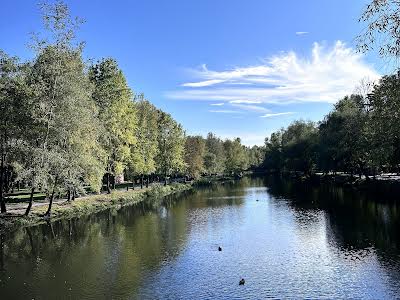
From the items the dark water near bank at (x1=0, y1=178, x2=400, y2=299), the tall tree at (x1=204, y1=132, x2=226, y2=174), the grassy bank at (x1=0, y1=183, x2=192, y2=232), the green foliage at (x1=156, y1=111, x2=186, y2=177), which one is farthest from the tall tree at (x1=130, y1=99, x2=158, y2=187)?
the tall tree at (x1=204, y1=132, x2=226, y2=174)

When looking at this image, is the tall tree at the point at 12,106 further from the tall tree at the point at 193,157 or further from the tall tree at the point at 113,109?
the tall tree at the point at 193,157

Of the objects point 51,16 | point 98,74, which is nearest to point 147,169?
point 98,74

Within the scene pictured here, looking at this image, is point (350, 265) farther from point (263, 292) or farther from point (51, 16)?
point (51, 16)

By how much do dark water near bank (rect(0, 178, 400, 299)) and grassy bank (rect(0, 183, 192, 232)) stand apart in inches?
97.0

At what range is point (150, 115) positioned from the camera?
3659 inches

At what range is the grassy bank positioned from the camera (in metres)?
44.6

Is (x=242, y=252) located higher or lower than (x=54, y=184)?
lower

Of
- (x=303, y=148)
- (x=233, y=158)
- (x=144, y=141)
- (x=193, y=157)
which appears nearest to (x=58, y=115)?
(x=144, y=141)

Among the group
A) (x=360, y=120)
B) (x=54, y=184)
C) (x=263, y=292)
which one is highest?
(x=360, y=120)

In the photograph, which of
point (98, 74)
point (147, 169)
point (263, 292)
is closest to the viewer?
point (263, 292)

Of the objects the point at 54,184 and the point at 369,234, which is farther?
the point at 54,184

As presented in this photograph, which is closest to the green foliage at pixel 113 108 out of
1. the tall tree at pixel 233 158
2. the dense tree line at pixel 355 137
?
the dense tree line at pixel 355 137

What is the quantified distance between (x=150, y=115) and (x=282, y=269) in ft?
228

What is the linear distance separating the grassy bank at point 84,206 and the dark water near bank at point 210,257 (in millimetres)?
2465
